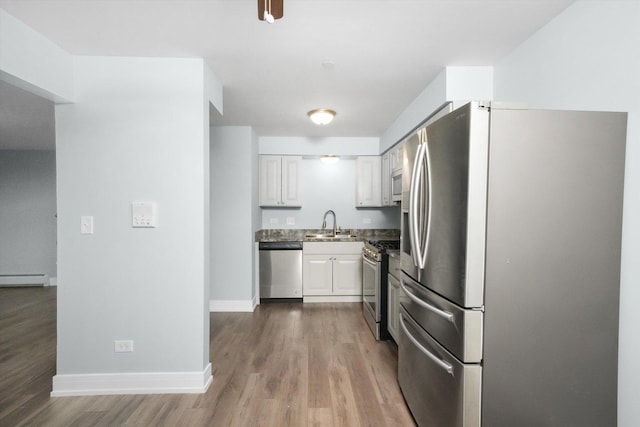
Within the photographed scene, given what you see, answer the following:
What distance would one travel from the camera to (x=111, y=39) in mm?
2092

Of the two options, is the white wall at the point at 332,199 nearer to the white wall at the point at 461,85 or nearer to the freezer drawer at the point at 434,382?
the white wall at the point at 461,85

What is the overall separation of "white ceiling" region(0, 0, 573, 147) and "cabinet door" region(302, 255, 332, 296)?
2.52 m

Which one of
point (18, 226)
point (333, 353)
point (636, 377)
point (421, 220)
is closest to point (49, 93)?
point (421, 220)

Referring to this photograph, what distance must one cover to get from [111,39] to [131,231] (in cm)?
133

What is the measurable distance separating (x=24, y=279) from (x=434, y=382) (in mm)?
7150

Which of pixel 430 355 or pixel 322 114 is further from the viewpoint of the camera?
pixel 322 114

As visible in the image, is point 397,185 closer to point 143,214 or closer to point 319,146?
point 319,146

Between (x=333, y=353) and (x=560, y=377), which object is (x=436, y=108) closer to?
(x=560, y=377)

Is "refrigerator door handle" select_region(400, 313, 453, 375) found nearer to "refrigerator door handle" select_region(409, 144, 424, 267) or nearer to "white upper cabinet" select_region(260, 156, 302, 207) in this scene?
"refrigerator door handle" select_region(409, 144, 424, 267)

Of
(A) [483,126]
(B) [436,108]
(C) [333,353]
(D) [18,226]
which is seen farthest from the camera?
(D) [18,226]

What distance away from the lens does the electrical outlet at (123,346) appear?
91.4 inches

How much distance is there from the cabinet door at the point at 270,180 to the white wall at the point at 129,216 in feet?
8.10

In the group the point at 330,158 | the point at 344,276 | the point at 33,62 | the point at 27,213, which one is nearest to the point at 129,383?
the point at 33,62

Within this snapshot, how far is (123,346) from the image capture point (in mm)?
2320
